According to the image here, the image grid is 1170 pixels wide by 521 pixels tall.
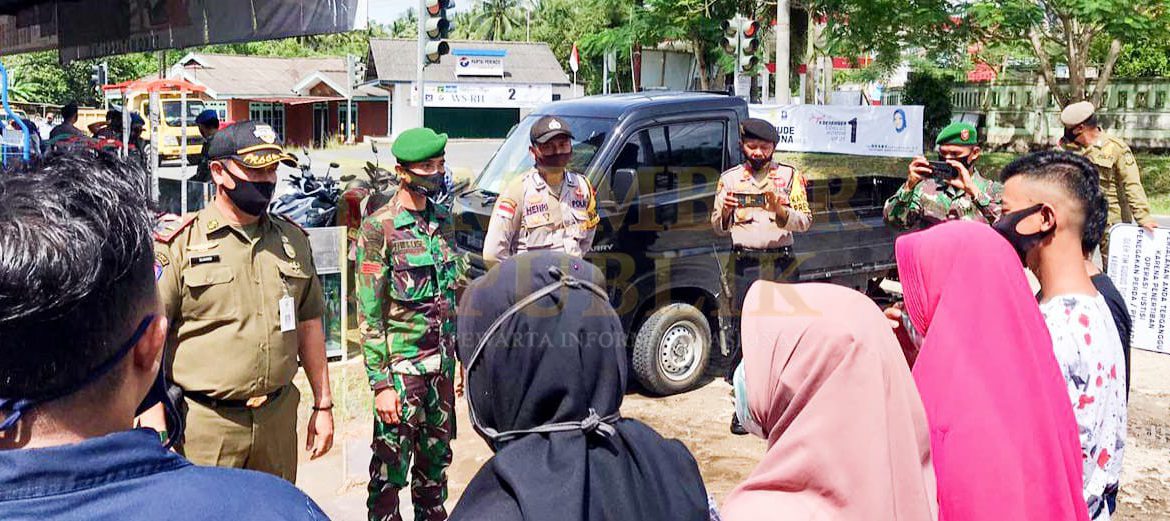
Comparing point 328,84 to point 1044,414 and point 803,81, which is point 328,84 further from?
point 1044,414

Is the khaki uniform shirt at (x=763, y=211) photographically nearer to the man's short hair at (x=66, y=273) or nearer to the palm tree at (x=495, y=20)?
the man's short hair at (x=66, y=273)

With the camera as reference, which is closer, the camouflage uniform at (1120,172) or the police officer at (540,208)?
the police officer at (540,208)

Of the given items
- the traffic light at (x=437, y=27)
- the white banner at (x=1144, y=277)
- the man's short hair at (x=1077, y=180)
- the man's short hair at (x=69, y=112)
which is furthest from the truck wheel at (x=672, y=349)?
the man's short hair at (x=69, y=112)

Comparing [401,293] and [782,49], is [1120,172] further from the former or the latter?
[782,49]

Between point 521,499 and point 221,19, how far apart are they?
6063 mm

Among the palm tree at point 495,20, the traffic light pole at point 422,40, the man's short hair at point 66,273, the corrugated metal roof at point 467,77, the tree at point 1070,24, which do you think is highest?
the palm tree at point 495,20

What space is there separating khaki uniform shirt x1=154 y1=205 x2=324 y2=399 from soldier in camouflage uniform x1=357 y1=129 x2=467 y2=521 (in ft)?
2.08

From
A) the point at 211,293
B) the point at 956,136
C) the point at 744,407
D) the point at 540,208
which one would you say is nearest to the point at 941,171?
the point at 956,136

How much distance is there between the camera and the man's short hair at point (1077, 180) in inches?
106

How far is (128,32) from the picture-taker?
7.88 m

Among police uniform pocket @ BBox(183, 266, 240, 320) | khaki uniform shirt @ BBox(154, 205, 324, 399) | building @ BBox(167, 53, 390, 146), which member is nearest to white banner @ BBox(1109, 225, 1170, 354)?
khaki uniform shirt @ BBox(154, 205, 324, 399)

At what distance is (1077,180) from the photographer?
8.95 ft

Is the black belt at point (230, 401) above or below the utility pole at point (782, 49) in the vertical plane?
below

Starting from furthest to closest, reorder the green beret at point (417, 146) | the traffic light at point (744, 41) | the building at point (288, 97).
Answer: the building at point (288, 97) < the traffic light at point (744, 41) < the green beret at point (417, 146)
